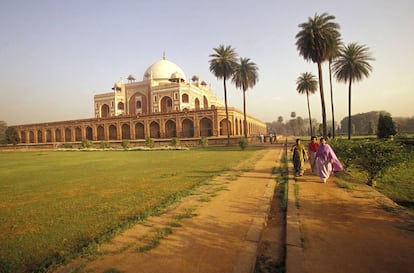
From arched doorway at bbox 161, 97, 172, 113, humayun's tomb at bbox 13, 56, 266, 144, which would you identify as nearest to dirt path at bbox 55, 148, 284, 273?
humayun's tomb at bbox 13, 56, 266, 144

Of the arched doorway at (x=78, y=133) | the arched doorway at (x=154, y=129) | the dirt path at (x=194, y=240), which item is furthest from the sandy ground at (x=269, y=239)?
the arched doorway at (x=78, y=133)

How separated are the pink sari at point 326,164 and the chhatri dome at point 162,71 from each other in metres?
42.6

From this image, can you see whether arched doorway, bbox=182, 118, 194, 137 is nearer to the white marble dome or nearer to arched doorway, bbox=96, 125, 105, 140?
the white marble dome

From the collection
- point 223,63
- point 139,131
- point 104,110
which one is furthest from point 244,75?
point 104,110

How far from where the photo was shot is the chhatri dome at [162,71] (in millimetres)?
48625

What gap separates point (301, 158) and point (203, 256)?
5.94m

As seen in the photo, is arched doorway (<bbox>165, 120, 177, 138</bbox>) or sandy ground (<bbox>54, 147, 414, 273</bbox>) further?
arched doorway (<bbox>165, 120, 177, 138</bbox>)

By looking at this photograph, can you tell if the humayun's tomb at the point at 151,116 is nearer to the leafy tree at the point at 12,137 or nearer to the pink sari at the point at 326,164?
the leafy tree at the point at 12,137

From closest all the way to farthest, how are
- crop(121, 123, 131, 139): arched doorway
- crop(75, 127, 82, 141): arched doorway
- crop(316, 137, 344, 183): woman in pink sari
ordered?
crop(316, 137, 344, 183): woman in pink sari
crop(121, 123, 131, 139): arched doorway
crop(75, 127, 82, 141): arched doorway

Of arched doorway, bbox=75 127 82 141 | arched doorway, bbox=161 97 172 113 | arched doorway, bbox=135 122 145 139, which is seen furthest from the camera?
arched doorway, bbox=75 127 82 141

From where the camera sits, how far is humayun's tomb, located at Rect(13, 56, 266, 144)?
37.3 meters

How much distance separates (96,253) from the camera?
116 inches

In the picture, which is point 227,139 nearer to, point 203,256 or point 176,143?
point 176,143

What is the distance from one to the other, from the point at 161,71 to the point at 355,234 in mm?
49567
